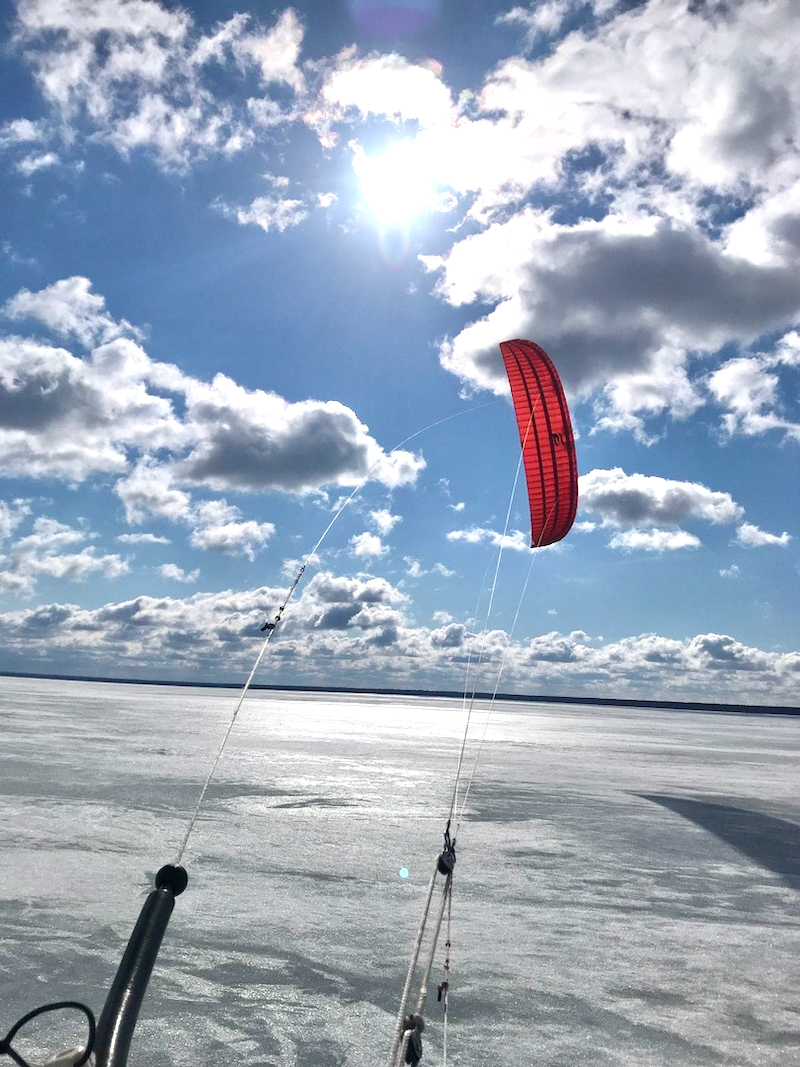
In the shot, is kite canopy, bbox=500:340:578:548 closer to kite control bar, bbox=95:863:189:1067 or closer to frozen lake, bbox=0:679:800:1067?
frozen lake, bbox=0:679:800:1067

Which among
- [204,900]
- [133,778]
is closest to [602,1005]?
[204,900]

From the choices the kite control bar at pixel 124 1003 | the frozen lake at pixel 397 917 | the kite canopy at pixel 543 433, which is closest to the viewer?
the kite control bar at pixel 124 1003

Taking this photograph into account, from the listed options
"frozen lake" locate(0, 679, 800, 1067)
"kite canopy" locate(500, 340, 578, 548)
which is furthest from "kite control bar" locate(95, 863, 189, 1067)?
"kite canopy" locate(500, 340, 578, 548)

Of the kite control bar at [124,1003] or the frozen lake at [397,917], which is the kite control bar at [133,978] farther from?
the frozen lake at [397,917]

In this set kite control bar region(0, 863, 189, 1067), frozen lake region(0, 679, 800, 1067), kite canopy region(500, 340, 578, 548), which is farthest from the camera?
kite canopy region(500, 340, 578, 548)

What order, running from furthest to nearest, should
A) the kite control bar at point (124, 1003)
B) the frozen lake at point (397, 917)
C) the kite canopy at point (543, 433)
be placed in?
the kite canopy at point (543, 433) → the frozen lake at point (397, 917) → the kite control bar at point (124, 1003)

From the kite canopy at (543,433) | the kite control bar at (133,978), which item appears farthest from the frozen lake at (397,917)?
the kite canopy at (543,433)
